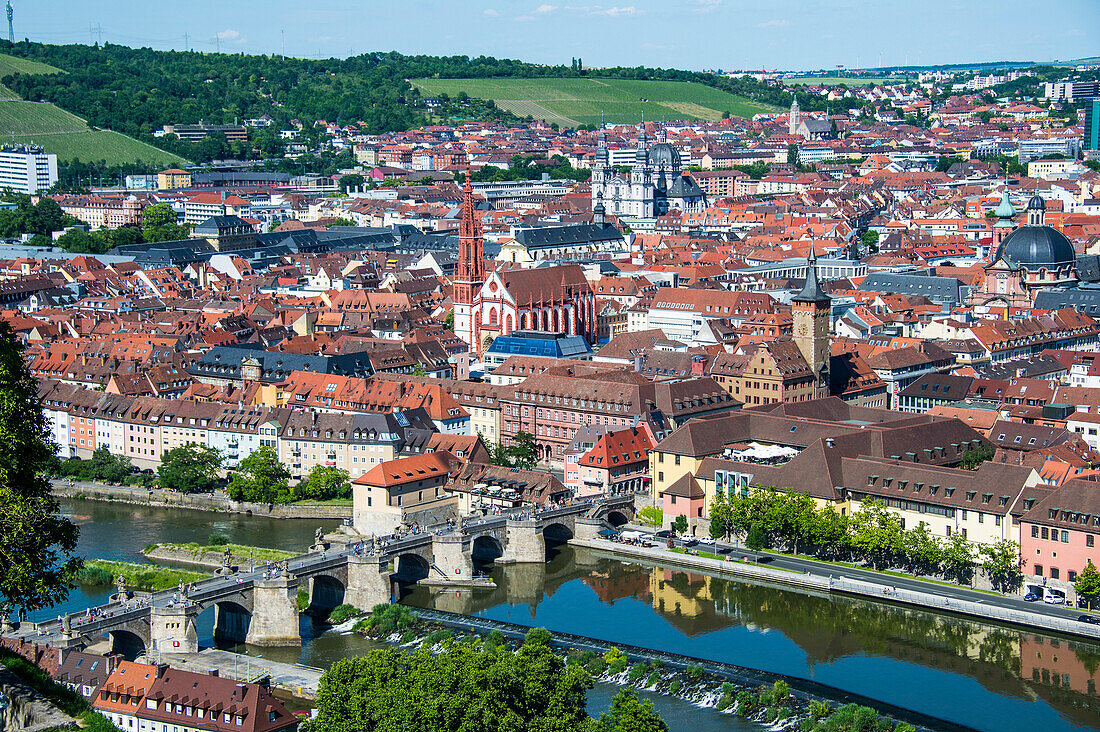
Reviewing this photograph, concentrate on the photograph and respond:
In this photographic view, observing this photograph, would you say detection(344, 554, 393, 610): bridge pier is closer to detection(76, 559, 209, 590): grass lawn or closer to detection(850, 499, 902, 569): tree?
detection(76, 559, 209, 590): grass lawn

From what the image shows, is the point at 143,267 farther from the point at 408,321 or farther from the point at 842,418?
the point at 842,418

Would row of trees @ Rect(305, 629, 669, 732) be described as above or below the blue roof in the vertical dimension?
below

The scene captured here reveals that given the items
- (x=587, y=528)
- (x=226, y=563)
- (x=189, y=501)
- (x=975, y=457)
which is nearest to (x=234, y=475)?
(x=189, y=501)

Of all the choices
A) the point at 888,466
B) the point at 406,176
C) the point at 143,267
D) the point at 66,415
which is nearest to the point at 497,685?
the point at 888,466

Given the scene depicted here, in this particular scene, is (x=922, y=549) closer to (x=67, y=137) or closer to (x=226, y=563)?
(x=226, y=563)

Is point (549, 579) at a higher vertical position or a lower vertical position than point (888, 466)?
lower

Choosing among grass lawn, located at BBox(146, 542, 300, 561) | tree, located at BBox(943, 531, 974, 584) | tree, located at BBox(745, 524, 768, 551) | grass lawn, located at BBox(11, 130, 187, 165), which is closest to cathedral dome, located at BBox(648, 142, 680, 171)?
grass lawn, located at BBox(11, 130, 187, 165)
